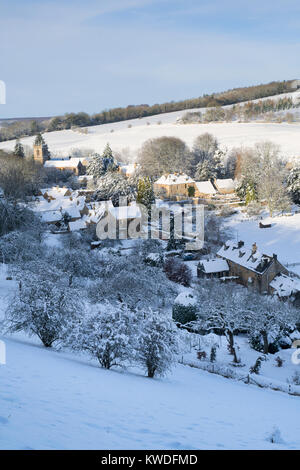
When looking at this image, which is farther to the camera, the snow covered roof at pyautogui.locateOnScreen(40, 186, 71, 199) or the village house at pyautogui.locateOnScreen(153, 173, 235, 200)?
the village house at pyautogui.locateOnScreen(153, 173, 235, 200)

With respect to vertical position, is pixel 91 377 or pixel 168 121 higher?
pixel 168 121

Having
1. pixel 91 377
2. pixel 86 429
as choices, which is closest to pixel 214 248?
pixel 91 377

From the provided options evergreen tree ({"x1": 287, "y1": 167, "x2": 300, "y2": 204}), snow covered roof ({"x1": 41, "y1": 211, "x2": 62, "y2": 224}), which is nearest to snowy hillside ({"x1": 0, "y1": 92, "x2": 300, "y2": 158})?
evergreen tree ({"x1": 287, "y1": 167, "x2": 300, "y2": 204})

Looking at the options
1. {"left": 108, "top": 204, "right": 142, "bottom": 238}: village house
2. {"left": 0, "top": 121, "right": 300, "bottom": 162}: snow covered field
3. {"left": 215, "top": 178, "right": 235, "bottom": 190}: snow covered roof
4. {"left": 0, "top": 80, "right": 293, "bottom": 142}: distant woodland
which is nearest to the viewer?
{"left": 108, "top": 204, "right": 142, "bottom": 238}: village house

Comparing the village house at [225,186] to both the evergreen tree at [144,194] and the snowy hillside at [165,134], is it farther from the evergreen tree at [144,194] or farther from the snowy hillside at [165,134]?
the evergreen tree at [144,194]

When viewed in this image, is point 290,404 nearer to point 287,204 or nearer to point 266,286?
point 266,286

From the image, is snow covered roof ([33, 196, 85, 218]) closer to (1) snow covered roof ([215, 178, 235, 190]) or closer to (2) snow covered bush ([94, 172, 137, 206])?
(2) snow covered bush ([94, 172, 137, 206])

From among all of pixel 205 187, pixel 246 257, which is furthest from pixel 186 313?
pixel 205 187

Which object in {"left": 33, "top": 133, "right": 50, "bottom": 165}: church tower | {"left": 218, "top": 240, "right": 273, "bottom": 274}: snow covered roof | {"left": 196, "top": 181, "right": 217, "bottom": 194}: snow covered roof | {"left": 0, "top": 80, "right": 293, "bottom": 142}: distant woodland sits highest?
{"left": 0, "top": 80, "right": 293, "bottom": 142}: distant woodland
